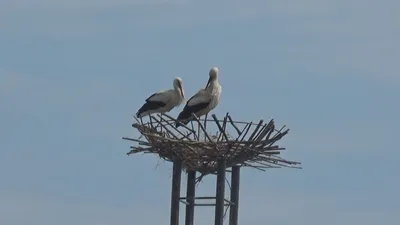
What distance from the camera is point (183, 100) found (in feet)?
71.8

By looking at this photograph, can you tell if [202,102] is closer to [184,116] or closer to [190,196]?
[184,116]

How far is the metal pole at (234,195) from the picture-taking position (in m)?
18.1

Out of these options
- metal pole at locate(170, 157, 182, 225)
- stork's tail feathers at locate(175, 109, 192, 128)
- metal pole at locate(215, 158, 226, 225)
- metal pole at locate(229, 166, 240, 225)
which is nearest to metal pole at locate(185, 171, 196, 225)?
metal pole at locate(170, 157, 182, 225)

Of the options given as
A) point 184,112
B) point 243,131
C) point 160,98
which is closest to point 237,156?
point 243,131

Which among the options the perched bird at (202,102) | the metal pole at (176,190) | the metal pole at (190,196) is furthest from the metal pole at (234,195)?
the perched bird at (202,102)

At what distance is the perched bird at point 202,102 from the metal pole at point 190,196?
147 cm

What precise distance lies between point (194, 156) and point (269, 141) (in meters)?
1.10

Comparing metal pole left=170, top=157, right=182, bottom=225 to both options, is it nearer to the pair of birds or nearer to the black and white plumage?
the pair of birds

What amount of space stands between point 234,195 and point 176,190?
0.79 metres

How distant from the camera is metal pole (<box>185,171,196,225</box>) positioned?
18047 millimetres

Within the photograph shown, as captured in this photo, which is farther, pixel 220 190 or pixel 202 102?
pixel 202 102

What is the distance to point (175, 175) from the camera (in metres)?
18.0

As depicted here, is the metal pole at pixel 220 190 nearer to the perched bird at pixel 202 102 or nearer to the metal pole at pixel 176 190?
the metal pole at pixel 176 190

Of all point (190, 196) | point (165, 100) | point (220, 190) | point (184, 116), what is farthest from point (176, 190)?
point (165, 100)
